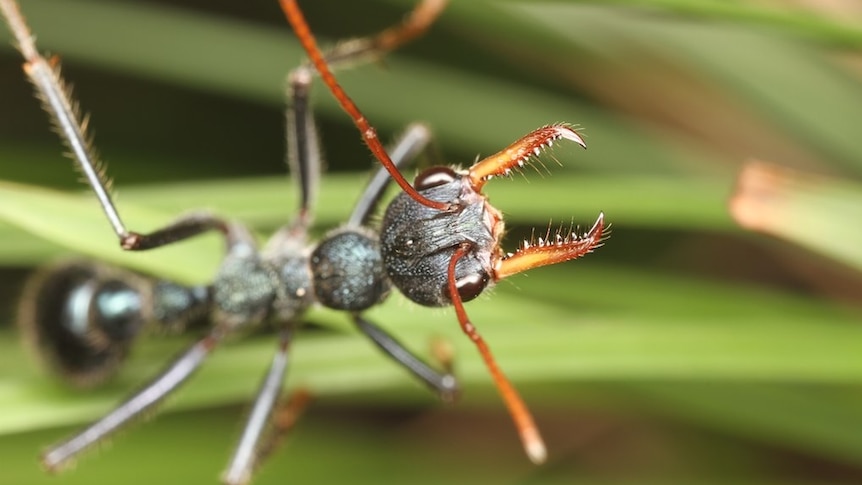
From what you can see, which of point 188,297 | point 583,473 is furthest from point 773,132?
point 188,297

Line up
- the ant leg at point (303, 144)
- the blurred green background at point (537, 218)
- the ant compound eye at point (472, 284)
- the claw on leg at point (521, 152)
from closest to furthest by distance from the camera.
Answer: the claw on leg at point (521, 152), the ant compound eye at point (472, 284), the blurred green background at point (537, 218), the ant leg at point (303, 144)

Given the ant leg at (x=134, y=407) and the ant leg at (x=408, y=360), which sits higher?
the ant leg at (x=408, y=360)

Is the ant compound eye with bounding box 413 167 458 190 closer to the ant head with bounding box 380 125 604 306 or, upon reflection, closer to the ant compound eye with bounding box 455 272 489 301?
the ant head with bounding box 380 125 604 306

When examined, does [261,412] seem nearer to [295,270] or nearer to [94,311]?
[295,270]

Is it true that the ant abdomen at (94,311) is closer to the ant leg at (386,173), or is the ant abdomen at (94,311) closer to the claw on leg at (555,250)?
the ant leg at (386,173)

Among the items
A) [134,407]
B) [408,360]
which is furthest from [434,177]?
[134,407]

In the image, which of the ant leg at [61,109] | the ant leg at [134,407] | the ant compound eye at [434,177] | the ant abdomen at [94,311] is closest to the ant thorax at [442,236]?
the ant compound eye at [434,177]
